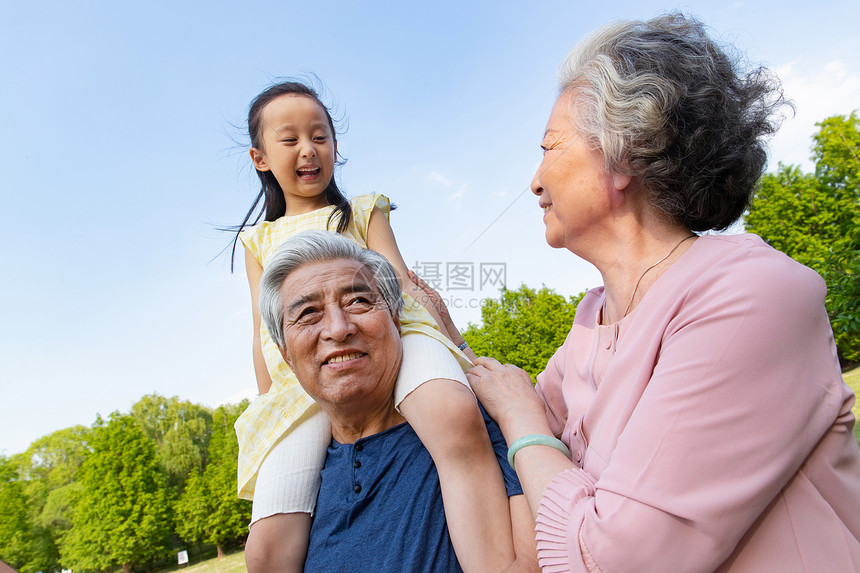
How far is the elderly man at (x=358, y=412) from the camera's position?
2152 millimetres

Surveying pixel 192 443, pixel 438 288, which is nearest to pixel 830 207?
pixel 438 288

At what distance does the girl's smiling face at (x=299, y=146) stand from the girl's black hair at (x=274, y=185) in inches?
3.4

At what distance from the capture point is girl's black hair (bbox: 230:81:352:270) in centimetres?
325

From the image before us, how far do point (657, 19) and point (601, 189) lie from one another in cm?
66

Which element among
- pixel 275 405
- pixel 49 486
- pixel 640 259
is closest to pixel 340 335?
pixel 275 405

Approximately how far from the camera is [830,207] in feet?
97.3

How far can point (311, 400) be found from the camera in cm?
264

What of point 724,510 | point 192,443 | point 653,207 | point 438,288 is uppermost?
point 192,443

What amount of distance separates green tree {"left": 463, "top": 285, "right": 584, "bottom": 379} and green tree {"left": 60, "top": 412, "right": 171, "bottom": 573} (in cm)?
2108

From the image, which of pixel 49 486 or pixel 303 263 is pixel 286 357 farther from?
pixel 49 486

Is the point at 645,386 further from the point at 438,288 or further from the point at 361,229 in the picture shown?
the point at 361,229

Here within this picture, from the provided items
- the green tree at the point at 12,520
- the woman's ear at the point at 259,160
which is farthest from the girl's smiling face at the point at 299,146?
the green tree at the point at 12,520

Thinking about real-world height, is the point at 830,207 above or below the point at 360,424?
above

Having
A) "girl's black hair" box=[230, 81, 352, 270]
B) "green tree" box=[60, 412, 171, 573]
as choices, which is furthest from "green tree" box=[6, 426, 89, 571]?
"girl's black hair" box=[230, 81, 352, 270]
